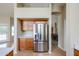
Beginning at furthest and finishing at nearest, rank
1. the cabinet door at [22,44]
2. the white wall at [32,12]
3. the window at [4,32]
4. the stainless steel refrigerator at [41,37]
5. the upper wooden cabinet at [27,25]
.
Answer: the window at [4,32]
the upper wooden cabinet at [27,25]
the cabinet door at [22,44]
the stainless steel refrigerator at [41,37]
the white wall at [32,12]

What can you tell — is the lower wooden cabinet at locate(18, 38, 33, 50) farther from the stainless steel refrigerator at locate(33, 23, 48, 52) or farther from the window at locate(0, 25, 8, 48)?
the window at locate(0, 25, 8, 48)

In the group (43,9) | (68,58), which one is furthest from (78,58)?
(43,9)

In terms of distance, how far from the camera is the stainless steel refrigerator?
875 cm

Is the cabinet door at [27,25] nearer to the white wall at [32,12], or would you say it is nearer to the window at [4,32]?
the white wall at [32,12]

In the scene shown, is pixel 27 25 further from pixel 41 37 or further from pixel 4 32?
pixel 4 32

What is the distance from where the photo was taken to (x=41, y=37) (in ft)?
28.8

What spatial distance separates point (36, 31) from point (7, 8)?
3272 mm

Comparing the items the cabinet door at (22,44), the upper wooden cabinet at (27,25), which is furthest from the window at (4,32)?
the cabinet door at (22,44)

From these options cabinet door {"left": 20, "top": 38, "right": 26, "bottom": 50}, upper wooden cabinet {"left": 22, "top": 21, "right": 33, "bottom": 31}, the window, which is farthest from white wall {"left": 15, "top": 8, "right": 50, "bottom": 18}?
the window

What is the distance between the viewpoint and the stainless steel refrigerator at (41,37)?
875 cm

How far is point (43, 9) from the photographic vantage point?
8.33 m

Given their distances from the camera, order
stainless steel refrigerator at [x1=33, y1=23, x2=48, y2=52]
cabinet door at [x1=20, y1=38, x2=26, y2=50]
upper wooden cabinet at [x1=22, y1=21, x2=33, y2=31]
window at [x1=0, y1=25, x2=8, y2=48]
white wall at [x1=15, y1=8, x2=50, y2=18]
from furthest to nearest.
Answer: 1. window at [x1=0, y1=25, x2=8, y2=48]
2. upper wooden cabinet at [x1=22, y1=21, x2=33, y2=31]
3. cabinet door at [x1=20, y1=38, x2=26, y2=50]
4. stainless steel refrigerator at [x1=33, y1=23, x2=48, y2=52]
5. white wall at [x1=15, y1=8, x2=50, y2=18]

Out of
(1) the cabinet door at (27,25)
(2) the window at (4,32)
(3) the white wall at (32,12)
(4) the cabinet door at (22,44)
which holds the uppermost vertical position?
A: (3) the white wall at (32,12)

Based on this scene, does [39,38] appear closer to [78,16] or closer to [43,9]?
[43,9]
